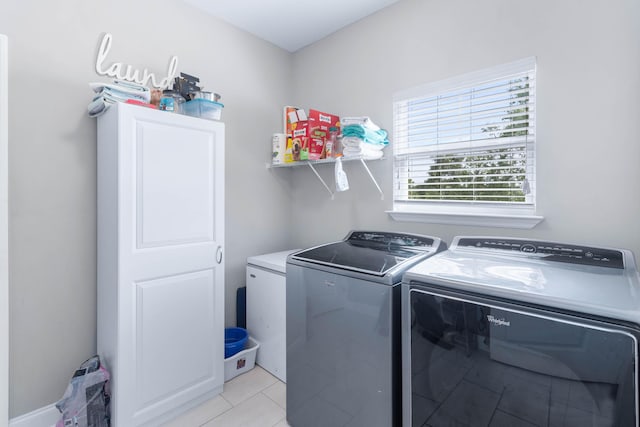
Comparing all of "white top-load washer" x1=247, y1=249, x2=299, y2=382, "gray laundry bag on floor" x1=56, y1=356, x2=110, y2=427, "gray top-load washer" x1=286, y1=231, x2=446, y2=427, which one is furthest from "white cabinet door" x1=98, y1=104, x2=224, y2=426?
"gray top-load washer" x1=286, y1=231, x2=446, y2=427

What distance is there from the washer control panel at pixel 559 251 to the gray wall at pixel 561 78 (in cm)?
21

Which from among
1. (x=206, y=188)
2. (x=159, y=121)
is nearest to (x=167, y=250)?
(x=206, y=188)

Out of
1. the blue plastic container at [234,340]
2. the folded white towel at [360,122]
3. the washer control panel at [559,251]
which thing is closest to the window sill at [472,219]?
the washer control panel at [559,251]

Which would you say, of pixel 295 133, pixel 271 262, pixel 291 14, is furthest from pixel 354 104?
pixel 271 262

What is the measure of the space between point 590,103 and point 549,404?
4.61 feet

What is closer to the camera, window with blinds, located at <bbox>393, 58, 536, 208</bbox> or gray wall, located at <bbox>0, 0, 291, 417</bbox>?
gray wall, located at <bbox>0, 0, 291, 417</bbox>

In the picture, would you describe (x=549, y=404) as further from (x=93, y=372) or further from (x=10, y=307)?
(x=10, y=307)

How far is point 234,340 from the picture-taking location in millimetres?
2465

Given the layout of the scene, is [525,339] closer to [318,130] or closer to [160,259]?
[160,259]

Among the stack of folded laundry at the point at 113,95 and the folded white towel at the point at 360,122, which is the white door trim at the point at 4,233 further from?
the folded white towel at the point at 360,122

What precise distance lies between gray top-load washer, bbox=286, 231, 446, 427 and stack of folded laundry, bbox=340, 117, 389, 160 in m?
0.67

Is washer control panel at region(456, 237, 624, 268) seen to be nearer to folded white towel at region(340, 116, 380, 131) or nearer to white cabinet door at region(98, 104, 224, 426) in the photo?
folded white towel at region(340, 116, 380, 131)

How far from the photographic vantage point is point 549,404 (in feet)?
3.35

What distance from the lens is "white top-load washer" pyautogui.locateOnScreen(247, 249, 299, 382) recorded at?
2.26 metres
